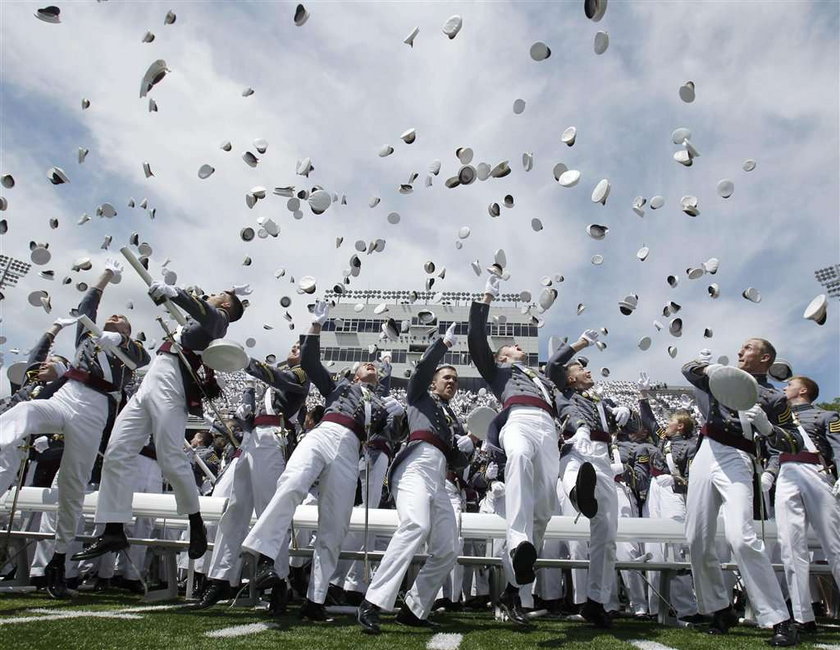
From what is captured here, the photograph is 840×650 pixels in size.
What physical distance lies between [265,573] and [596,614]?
3.16 metres

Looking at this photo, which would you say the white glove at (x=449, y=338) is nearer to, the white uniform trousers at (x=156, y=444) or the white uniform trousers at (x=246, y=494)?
the white uniform trousers at (x=246, y=494)

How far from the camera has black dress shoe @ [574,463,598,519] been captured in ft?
17.1

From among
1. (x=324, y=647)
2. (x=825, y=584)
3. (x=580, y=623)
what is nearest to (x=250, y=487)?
(x=324, y=647)

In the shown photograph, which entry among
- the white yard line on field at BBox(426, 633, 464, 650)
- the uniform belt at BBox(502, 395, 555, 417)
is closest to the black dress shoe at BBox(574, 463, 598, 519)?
the uniform belt at BBox(502, 395, 555, 417)

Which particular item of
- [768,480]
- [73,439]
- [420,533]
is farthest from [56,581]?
[768,480]

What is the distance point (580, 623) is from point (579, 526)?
0.97 meters

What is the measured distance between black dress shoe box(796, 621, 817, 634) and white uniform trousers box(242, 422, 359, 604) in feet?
13.6

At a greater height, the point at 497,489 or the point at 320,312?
the point at 320,312

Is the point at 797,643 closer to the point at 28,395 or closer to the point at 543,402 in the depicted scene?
the point at 543,402

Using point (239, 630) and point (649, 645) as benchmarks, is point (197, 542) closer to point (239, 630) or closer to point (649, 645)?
point (239, 630)

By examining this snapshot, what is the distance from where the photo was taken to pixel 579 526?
21.8 ft

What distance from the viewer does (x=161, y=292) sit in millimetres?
5344

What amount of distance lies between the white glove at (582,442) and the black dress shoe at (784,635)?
7.96 ft

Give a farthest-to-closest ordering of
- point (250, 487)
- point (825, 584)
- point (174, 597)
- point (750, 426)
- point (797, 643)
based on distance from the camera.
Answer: point (825, 584), point (174, 597), point (250, 487), point (750, 426), point (797, 643)
